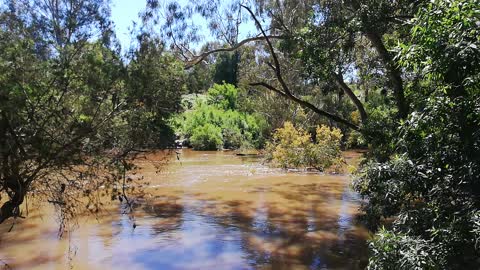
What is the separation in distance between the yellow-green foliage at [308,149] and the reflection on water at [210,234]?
8.61 feet

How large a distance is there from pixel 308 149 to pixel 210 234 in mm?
8572

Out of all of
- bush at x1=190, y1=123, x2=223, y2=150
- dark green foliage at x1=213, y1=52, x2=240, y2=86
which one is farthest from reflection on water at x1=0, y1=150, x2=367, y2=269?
dark green foliage at x1=213, y1=52, x2=240, y2=86

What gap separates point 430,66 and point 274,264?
4127 millimetres

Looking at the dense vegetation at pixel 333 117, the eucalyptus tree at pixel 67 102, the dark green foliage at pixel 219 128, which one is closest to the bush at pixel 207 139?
the dark green foliage at pixel 219 128

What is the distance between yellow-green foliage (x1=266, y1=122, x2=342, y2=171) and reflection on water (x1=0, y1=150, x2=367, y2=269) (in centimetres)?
262

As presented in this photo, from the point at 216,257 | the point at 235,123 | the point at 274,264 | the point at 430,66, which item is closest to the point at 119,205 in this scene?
Result: the point at 216,257

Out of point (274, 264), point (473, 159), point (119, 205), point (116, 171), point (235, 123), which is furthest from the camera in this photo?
point (235, 123)

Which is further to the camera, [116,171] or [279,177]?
[279,177]

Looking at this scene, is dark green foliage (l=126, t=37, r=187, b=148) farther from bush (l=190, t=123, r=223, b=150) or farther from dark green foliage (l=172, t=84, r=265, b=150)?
bush (l=190, t=123, r=223, b=150)

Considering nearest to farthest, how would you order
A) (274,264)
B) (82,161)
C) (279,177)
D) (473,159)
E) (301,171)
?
(473,159), (82,161), (274,264), (279,177), (301,171)

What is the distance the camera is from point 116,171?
5.98 m

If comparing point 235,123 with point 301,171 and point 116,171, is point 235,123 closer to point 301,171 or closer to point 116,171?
point 301,171

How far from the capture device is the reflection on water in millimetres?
7055

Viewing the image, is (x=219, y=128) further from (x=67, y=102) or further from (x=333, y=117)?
(x=67, y=102)
